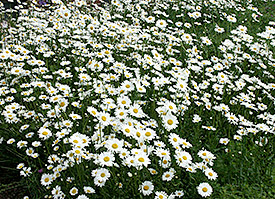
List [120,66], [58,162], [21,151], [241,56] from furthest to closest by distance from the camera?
[241,56] → [120,66] → [21,151] → [58,162]

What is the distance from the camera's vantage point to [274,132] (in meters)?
3.05

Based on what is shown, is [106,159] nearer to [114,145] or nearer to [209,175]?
[114,145]

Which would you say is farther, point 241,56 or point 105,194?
point 241,56

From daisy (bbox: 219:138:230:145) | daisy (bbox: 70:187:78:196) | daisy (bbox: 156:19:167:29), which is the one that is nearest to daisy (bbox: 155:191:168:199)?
daisy (bbox: 70:187:78:196)

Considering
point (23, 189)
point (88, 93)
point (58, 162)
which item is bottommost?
point (23, 189)

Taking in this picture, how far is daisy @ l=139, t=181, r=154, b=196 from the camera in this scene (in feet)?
6.81

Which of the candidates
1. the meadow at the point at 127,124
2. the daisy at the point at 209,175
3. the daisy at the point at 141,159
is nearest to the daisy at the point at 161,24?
the meadow at the point at 127,124

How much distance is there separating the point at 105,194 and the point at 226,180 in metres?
1.11

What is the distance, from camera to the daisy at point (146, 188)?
2.07m

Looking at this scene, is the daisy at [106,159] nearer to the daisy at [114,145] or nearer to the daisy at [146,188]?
the daisy at [114,145]

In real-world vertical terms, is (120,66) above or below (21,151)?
above

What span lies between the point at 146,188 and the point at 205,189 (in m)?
0.46

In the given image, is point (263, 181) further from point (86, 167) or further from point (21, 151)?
point (21, 151)

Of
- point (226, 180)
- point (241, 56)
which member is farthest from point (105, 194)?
point (241, 56)
